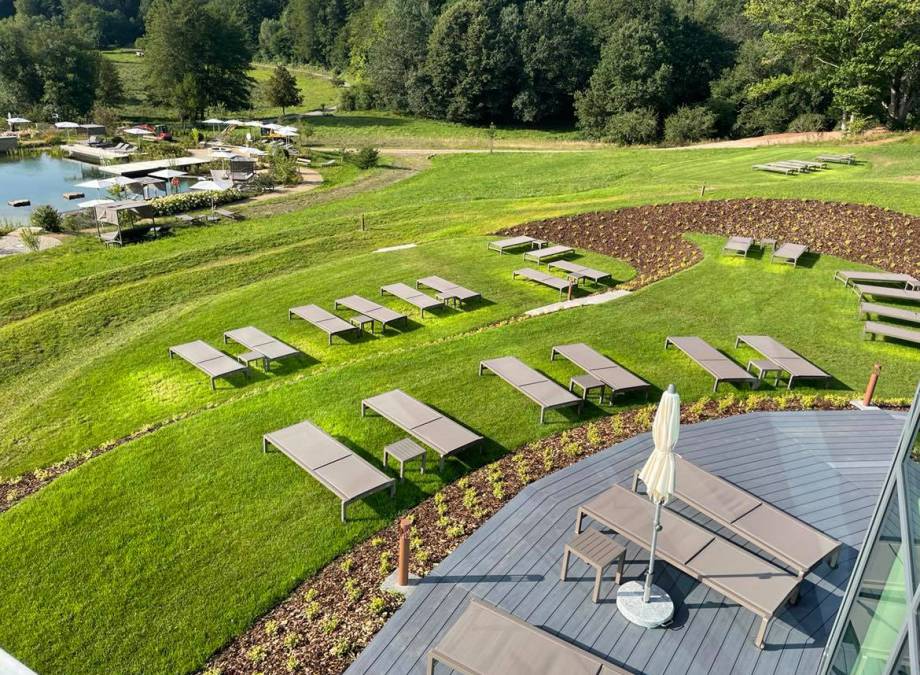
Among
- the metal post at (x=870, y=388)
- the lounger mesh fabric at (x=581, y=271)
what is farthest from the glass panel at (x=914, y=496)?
the lounger mesh fabric at (x=581, y=271)

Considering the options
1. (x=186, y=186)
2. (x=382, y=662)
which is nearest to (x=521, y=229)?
(x=382, y=662)

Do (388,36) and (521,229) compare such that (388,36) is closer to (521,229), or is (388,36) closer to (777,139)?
(777,139)

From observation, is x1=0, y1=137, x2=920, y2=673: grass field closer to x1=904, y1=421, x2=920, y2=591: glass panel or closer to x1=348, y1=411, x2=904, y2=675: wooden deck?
x1=348, y1=411, x2=904, y2=675: wooden deck

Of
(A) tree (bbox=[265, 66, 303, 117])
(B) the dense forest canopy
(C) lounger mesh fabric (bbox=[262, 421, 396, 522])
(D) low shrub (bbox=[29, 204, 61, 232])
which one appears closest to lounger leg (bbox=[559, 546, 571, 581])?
(C) lounger mesh fabric (bbox=[262, 421, 396, 522])

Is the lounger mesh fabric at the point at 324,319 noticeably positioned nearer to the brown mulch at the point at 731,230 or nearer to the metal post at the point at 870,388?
the brown mulch at the point at 731,230

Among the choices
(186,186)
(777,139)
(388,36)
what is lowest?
(186,186)

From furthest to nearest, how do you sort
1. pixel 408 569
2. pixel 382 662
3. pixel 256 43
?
pixel 256 43 → pixel 408 569 → pixel 382 662

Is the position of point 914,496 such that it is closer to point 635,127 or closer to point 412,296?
point 412,296
